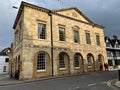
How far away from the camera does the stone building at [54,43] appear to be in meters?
18.9

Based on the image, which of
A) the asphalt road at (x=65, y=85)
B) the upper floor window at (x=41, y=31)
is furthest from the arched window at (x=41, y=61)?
the asphalt road at (x=65, y=85)

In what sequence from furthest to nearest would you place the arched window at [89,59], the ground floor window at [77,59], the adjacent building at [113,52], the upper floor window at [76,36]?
the adjacent building at [113,52] → the arched window at [89,59] → the upper floor window at [76,36] → the ground floor window at [77,59]

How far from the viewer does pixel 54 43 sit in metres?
21.6

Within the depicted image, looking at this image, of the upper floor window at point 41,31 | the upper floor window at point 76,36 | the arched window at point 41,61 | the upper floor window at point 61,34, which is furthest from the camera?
the upper floor window at point 76,36

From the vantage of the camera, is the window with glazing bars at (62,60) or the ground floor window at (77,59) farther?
the ground floor window at (77,59)

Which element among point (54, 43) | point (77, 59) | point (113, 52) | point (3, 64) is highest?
point (54, 43)

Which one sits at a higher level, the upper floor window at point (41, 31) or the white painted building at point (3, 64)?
the upper floor window at point (41, 31)

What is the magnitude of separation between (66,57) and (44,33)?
18.5 ft

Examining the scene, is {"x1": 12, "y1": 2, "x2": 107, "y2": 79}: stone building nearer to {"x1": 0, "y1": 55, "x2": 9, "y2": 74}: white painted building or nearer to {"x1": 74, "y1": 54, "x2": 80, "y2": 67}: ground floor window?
{"x1": 74, "y1": 54, "x2": 80, "y2": 67}: ground floor window

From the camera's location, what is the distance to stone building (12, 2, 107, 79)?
62.0 feet

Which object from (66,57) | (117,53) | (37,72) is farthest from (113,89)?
(117,53)

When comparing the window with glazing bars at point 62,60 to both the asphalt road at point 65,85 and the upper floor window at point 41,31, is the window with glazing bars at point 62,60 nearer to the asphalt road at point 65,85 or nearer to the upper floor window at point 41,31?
Result: the upper floor window at point 41,31

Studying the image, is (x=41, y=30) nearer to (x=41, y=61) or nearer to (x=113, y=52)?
(x=41, y=61)

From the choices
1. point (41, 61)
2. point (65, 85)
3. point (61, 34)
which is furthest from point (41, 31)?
point (65, 85)
